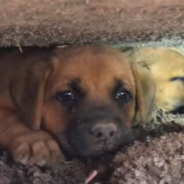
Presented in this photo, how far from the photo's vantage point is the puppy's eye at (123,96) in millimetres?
2199

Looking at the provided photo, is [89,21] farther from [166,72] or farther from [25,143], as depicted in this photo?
[166,72]

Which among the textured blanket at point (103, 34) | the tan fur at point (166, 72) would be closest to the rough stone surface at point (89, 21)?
the textured blanket at point (103, 34)

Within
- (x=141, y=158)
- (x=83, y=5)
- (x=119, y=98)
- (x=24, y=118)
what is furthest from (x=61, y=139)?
(x=83, y=5)

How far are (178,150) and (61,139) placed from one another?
1.62ft

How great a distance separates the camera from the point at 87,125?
1955 mm

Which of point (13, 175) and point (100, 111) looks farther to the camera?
point (100, 111)

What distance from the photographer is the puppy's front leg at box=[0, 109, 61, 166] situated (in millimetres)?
1868

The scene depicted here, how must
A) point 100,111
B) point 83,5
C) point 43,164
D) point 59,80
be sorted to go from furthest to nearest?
point 59,80 → point 100,111 → point 43,164 → point 83,5

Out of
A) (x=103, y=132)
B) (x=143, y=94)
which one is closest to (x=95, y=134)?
(x=103, y=132)

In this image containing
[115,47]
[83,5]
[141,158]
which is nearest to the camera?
[83,5]

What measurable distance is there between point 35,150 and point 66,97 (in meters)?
0.32

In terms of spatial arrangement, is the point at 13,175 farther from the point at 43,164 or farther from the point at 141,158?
the point at 141,158

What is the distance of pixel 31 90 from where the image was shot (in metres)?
2.17

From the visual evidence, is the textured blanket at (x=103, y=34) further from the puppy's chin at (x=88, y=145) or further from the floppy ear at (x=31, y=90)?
the floppy ear at (x=31, y=90)
